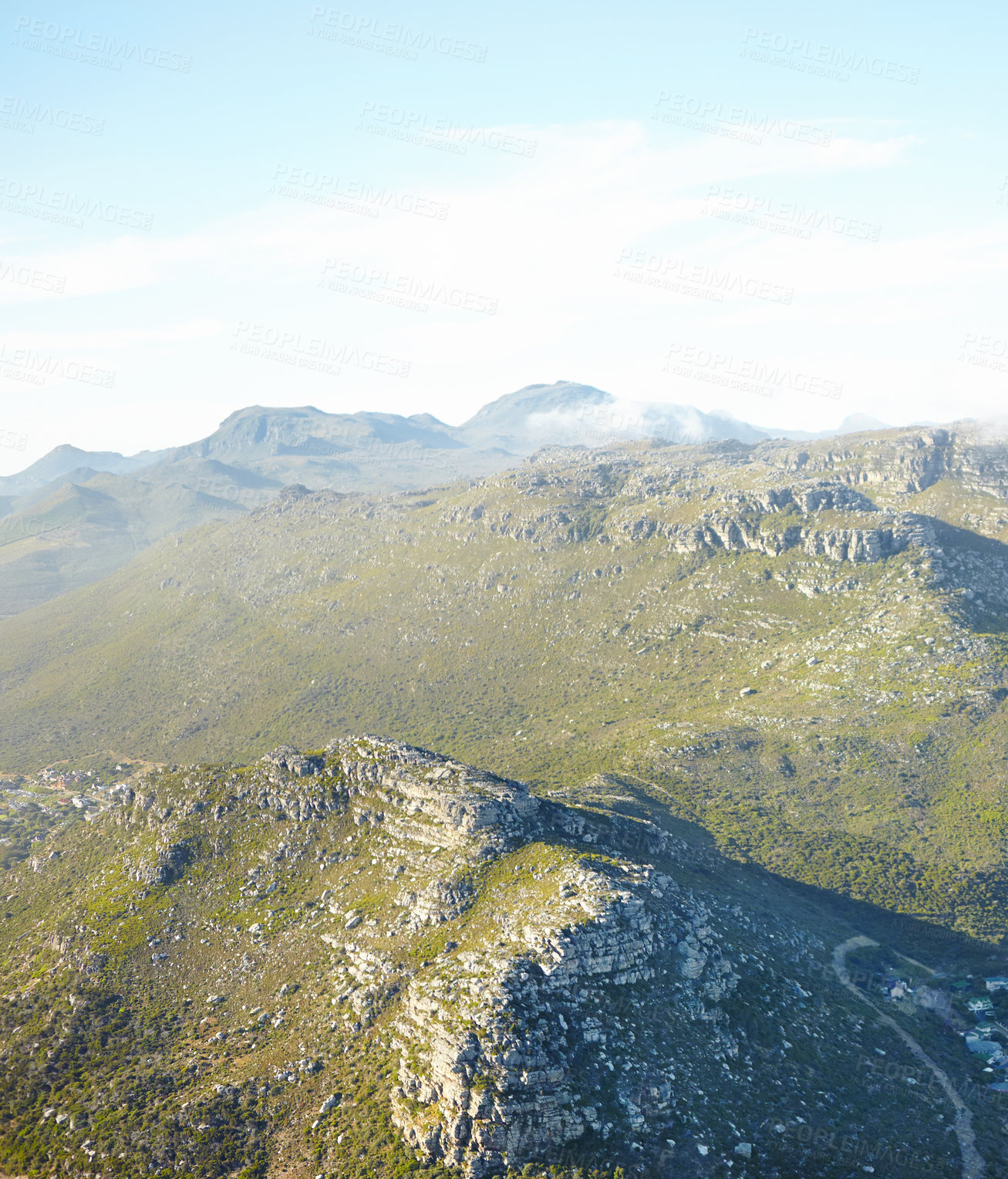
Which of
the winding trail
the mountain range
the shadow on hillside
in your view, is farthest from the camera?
the shadow on hillside

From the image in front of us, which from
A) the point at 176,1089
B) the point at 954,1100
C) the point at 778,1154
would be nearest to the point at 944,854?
the point at 954,1100

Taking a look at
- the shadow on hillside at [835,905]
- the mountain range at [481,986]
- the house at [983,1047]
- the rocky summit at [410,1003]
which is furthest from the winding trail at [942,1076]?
the house at [983,1047]

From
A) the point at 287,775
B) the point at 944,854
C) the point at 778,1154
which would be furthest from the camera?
the point at 944,854

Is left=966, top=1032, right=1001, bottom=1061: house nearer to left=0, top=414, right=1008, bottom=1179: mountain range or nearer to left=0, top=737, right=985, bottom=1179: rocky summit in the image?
left=0, top=414, right=1008, bottom=1179: mountain range

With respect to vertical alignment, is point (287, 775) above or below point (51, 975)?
above

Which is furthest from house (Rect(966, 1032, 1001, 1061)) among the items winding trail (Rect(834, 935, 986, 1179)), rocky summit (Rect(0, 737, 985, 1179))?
rocky summit (Rect(0, 737, 985, 1179))

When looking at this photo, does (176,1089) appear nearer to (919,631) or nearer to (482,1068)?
(482,1068)

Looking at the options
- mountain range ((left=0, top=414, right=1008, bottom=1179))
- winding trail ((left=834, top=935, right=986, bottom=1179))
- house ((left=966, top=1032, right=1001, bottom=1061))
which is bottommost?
house ((left=966, top=1032, right=1001, bottom=1061))
